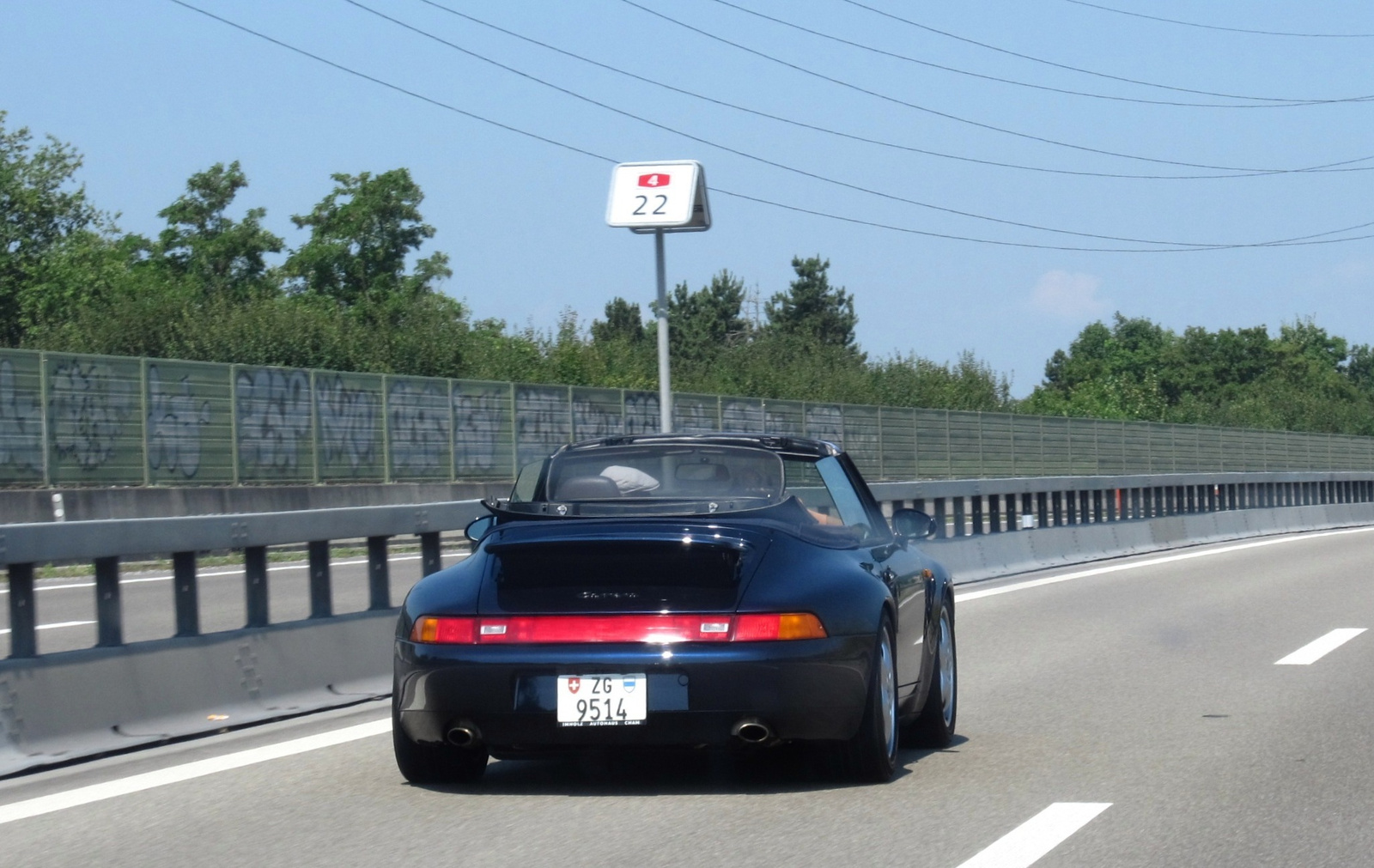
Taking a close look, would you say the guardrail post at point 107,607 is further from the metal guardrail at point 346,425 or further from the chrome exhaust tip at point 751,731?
the metal guardrail at point 346,425

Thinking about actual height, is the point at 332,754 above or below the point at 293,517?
below

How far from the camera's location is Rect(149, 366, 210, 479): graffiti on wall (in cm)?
2489

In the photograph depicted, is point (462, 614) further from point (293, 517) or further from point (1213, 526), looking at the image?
point (1213, 526)

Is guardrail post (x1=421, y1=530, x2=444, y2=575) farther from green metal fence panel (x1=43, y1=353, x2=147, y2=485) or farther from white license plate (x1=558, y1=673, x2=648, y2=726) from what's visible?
green metal fence panel (x1=43, y1=353, x2=147, y2=485)

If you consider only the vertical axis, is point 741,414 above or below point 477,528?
above

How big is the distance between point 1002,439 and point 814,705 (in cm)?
3391

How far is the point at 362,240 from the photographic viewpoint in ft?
291

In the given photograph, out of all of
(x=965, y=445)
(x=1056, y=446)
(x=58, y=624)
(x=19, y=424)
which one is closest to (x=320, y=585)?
(x=58, y=624)

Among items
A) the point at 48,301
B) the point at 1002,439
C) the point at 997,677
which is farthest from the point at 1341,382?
the point at 997,677

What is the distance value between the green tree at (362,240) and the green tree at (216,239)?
1685 mm

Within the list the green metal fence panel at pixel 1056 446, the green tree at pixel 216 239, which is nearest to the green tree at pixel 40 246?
the green tree at pixel 216 239

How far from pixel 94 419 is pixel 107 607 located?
659 inches

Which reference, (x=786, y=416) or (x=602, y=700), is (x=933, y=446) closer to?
(x=786, y=416)

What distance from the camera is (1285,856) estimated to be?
5.66 metres
